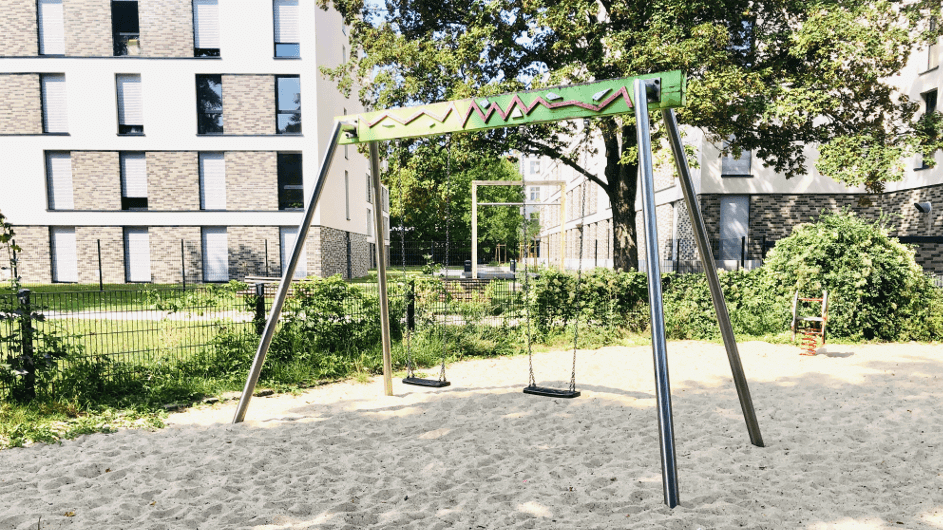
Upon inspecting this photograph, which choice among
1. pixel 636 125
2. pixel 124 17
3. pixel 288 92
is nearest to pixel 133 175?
pixel 124 17

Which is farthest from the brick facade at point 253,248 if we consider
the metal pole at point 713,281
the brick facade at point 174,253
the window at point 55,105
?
the metal pole at point 713,281

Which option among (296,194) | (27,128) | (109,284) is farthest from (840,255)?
(27,128)

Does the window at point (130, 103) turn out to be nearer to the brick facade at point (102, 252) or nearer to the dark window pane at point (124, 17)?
the dark window pane at point (124, 17)

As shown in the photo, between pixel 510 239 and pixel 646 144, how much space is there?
126 feet

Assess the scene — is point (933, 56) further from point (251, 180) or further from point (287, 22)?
point (251, 180)

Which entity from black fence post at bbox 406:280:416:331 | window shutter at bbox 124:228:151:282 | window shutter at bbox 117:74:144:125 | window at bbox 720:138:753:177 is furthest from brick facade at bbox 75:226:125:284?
window at bbox 720:138:753:177

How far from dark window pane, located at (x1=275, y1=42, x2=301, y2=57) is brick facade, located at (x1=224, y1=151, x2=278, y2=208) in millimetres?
3895

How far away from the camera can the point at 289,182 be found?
69.2 ft

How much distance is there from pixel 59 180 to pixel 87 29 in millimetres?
5911

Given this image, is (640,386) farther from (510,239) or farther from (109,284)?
(510,239)

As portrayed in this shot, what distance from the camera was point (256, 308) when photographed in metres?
6.61

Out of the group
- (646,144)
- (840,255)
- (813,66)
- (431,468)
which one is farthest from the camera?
(813,66)

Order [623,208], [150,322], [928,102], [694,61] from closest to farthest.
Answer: [150,322], [694,61], [623,208], [928,102]

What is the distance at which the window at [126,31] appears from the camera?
2088 cm
